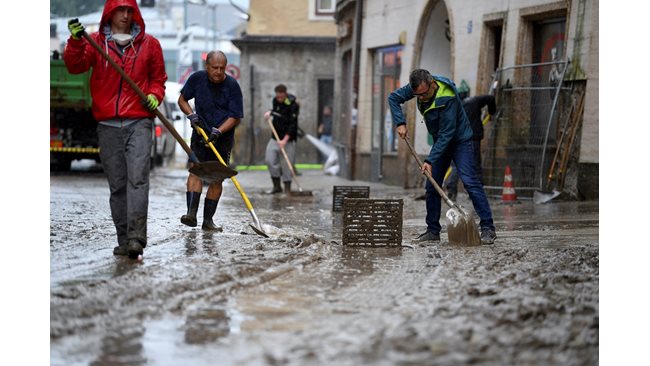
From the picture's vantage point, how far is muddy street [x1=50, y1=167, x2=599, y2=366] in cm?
547

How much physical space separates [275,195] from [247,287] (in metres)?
11.4

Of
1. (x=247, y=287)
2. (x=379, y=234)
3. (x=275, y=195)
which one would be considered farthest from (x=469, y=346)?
(x=275, y=195)

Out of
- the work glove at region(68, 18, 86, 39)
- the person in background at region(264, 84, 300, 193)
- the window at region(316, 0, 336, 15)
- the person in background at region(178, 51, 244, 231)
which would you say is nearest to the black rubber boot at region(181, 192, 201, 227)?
Result: the person in background at region(178, 51, 244, 231)

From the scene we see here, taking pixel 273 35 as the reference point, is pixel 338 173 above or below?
below

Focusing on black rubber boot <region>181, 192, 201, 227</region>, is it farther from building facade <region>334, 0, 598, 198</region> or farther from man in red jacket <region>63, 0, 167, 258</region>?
building facade <region>334, 0, 598, 198</region>

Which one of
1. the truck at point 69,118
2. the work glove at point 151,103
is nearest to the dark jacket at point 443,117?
the work glove at point 151,103

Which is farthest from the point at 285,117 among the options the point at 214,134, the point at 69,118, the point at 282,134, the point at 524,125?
the point at 69,118

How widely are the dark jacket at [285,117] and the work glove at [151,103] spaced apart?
1012cm

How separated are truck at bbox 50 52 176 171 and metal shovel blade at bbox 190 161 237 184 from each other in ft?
46.1

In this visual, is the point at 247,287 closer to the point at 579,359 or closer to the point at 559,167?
the point at 579,359

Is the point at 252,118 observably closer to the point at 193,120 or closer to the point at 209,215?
the point at 209,215
